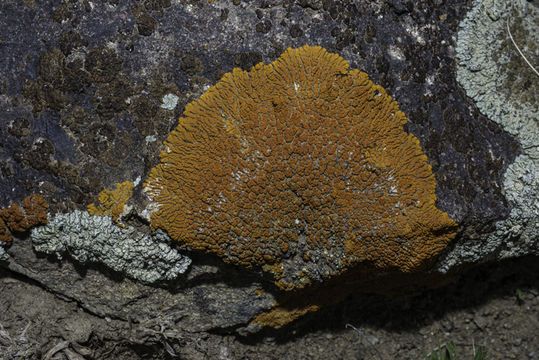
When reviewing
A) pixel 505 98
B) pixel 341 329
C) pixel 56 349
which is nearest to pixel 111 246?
pixel 56 349

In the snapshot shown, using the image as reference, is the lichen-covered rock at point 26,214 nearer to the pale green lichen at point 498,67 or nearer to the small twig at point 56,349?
the small twig at point 56,349

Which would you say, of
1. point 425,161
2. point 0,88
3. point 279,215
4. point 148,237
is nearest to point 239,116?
point 279,215

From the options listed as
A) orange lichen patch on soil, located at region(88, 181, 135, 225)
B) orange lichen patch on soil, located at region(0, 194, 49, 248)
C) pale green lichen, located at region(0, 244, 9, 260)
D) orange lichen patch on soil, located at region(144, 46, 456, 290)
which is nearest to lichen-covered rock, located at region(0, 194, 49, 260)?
orange lichen patch on soil, located at region(0, 194, 49, 248)

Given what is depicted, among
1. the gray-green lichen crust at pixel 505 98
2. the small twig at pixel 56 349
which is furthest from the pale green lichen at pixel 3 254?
the gray-green lichen crust at pixel 505 98

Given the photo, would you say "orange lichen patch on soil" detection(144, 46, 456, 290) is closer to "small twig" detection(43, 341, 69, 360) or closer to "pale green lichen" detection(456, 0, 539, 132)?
"pale green lichen" detection(456, 0, 539, 132)

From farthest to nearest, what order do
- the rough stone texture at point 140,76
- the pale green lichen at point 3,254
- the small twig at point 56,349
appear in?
the small twig at point 56,349 → the pale green lichen at point 3,254 → the rough stone texture at point 140,76
